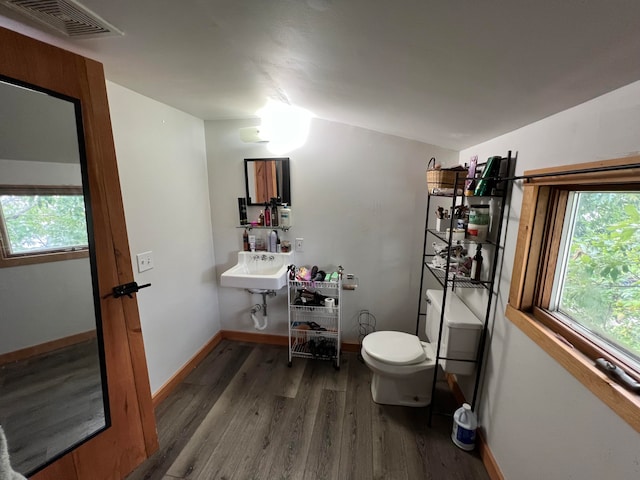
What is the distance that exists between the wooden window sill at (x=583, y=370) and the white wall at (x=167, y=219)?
224 cm

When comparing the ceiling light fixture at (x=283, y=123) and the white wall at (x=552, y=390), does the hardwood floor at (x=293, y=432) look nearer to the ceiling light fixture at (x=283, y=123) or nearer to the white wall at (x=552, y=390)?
the white wall at (x=552, y=390)

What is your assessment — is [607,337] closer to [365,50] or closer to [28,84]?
[365,50]

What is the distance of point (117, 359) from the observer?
1.33 meters

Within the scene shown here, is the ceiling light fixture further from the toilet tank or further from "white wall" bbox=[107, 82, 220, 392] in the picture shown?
the toilet tank

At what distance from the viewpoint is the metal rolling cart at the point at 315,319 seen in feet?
7.52

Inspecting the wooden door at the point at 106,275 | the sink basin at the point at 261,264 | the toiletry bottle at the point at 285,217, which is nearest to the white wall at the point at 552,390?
the toiletry bottle at the point at 285,217

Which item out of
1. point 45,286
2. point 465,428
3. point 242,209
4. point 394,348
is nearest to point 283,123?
point 242,209

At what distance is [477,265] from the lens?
1594 mm

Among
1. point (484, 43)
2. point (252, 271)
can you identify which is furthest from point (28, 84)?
point (252, 271)

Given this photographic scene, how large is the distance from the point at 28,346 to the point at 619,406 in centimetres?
210

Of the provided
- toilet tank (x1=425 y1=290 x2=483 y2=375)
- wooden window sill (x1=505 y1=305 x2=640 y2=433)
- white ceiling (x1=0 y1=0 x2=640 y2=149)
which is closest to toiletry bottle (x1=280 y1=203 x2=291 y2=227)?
white ceiling (x1=0 y1=0 x2=640 y2=149)

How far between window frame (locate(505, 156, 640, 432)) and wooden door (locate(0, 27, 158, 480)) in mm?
1922

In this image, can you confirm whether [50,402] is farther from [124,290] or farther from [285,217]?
[285,217]

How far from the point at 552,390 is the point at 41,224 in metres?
2.23
